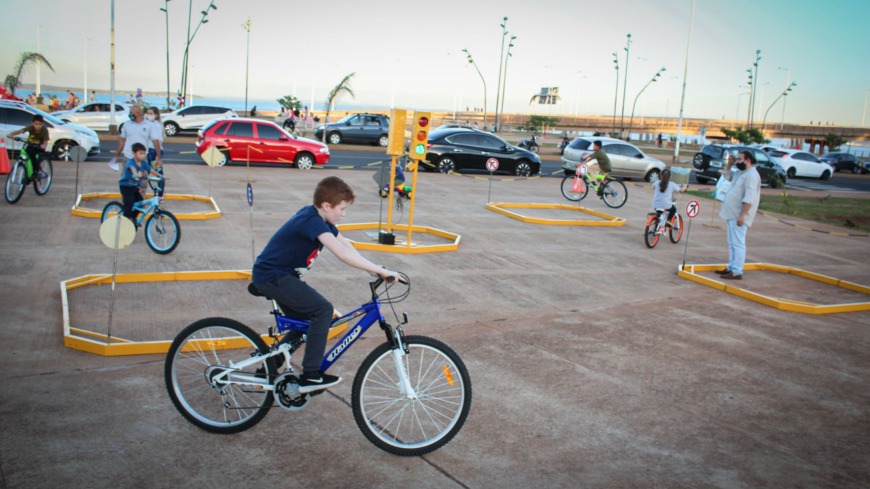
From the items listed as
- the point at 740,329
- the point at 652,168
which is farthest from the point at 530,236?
the point at 652,168

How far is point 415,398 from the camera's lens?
406 centimetres

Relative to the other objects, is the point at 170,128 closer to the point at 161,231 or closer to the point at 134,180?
the point at 134,180

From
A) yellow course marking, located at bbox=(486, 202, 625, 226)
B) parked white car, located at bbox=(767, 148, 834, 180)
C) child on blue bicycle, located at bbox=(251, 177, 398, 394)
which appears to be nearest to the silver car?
yellow course marking, located at bbox=(486, 202, 625, 226)

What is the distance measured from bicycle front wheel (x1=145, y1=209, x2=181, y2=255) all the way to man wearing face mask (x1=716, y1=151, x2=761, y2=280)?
803 centimetres

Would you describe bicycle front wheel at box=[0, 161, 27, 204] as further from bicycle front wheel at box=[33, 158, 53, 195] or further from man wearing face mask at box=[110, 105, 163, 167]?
man wearing face mask at box=[110, 105, 163, 167]

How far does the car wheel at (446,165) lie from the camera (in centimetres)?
2281

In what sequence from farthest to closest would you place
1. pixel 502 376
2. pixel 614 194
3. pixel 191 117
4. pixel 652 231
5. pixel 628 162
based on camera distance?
1. pixel 191 117
2. pixel 628 162
3. pixel 614 194
4. pixel 652 231
5. pixel 502 376

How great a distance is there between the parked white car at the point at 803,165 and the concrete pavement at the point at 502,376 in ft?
83.5

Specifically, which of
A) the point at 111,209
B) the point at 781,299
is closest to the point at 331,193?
the point at 111,209

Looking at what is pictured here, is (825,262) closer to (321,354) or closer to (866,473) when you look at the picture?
(866,473)

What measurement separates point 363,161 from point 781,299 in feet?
62.7

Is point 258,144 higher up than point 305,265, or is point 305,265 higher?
point 258,144

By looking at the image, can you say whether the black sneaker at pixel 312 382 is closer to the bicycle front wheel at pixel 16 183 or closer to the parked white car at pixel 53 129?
the bicycle front wheel at pixel 16 183

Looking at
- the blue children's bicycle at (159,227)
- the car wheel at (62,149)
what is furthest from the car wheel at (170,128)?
the blue children's bicycle at (159,227)
